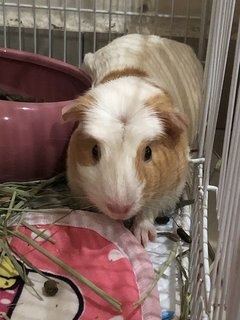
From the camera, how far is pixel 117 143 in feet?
3.59

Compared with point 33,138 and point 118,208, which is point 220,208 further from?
point 33,138

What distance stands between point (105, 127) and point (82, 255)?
0.25 m

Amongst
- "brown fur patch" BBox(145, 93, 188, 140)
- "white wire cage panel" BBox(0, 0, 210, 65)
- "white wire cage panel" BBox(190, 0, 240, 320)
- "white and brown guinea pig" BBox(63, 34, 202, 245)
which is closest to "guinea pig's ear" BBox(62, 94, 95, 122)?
"white and brown guinea pig" BBox(63, 34, 202, 245)

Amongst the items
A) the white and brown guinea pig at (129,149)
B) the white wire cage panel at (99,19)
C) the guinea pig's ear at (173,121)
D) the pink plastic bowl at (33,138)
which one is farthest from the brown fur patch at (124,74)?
the white wire cage panel at (99,19)

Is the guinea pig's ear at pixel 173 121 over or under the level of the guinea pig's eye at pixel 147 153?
over

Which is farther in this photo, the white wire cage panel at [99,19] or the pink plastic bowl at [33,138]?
the white wire cage panel at [99,19]

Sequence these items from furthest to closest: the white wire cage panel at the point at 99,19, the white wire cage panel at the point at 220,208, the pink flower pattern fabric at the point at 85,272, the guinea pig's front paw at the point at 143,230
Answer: the white wire cage panel at the point at 99,19, the guinea pig's front paw at the point at 143,230, the pink flower pattern fabric at the point at 85,272, the white wire cage panel at the point at 220,208

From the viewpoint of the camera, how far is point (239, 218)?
0.63 m

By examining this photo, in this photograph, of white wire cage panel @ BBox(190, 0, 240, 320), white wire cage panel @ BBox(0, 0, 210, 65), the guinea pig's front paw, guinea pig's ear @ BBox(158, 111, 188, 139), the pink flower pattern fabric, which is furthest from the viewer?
white wire cage panel @ BBox(0, 0, 210, 65)

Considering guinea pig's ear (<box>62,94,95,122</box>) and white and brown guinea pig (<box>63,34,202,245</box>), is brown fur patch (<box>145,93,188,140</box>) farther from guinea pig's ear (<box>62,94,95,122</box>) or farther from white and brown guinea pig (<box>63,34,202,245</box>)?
guinea pig's ear (<box>62,94,95,122</box>)

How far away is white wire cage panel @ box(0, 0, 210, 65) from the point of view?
5.47 ft

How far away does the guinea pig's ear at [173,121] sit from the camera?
114cm

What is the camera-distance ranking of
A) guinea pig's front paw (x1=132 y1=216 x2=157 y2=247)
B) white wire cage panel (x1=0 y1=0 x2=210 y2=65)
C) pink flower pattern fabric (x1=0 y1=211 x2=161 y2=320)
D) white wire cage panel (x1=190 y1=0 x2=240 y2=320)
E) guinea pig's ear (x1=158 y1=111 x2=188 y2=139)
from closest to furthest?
white wire cage panel (x1=190 y1=0 x2=240 y2=320), pink flower pattern fabric (x1=0 y1=211 x2=161 y2=320), guinea pig's ear (x1=158 y1=111 x2=188 y2=139), guinea pig's front paw (x1=132 y1=216 x2=157 y2=247), white wire cage panel (x1=0 y1=0 x2=210 y2=65)

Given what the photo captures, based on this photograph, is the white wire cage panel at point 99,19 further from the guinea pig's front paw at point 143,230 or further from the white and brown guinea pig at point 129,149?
the guinea pig's front paw at point 143,230
